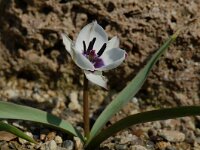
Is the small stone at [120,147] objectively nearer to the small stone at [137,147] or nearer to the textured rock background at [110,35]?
the small stone at [137,147]

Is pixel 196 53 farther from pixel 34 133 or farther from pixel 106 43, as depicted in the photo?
pixel 34 133

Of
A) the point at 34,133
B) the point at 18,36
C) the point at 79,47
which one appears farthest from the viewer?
the point at 18,36

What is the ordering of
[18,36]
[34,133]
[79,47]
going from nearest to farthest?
[79,47]
[34,133]
[18,36]

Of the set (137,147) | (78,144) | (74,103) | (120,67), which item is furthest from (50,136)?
(120,67)

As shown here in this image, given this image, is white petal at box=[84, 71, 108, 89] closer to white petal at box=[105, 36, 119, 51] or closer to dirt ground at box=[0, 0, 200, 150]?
white petal at box=[105, 36, 119, 51]

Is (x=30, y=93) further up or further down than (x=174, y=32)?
further down

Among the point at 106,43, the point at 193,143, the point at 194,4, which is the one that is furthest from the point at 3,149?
the point at 194,4
